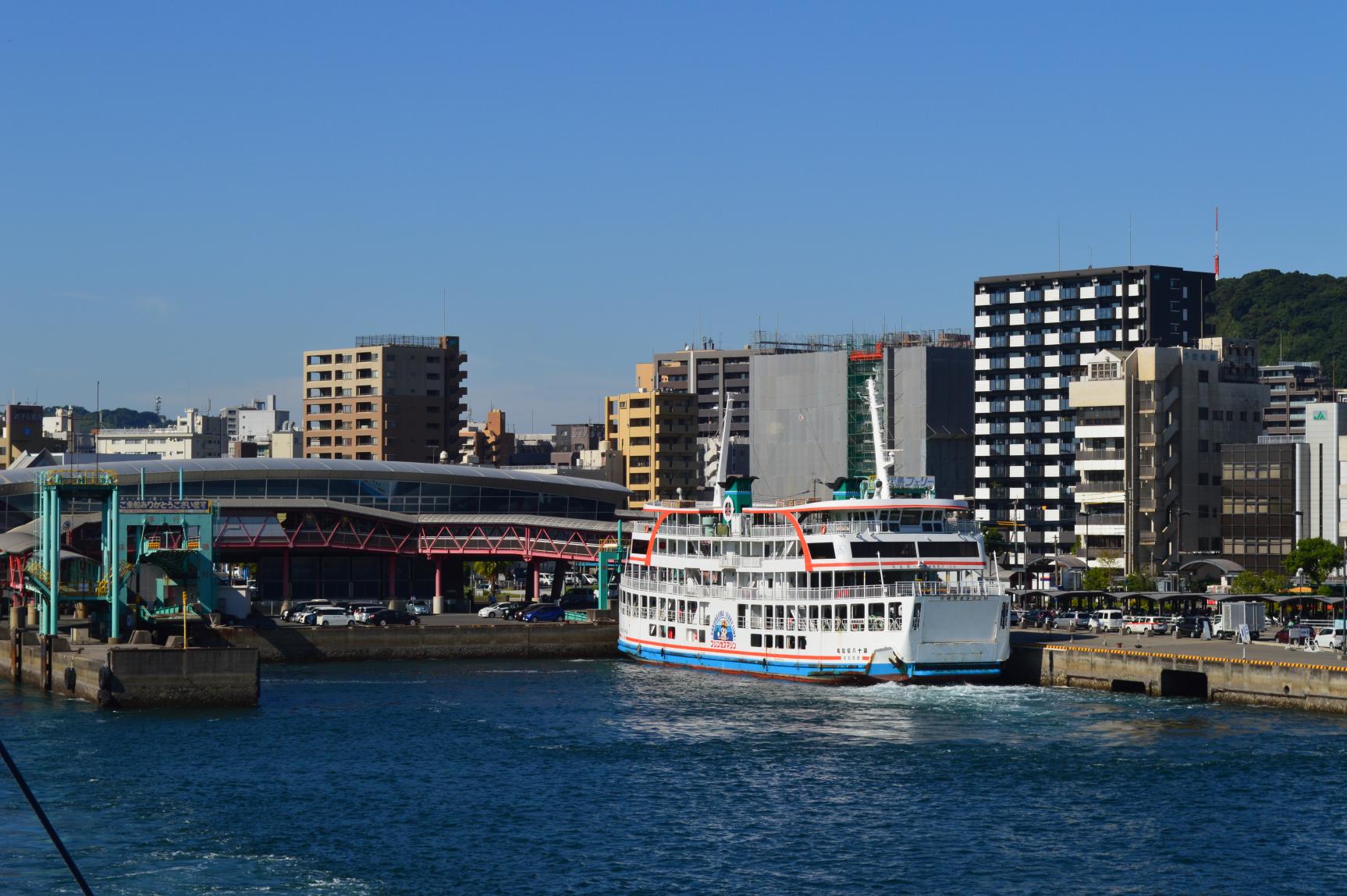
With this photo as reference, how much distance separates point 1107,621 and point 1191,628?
692 cm

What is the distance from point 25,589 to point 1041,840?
7218 cm

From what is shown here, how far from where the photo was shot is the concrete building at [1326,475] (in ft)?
449

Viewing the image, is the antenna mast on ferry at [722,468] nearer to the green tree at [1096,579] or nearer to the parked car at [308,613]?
the parked car at [308,613]

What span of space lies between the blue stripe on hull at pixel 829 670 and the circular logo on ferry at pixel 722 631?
0.66m

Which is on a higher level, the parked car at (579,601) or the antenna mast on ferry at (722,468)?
the antenna mast on ferry at (722,468)

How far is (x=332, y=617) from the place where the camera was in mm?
108875

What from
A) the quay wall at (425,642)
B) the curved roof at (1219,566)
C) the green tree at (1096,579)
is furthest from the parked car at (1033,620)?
the quay wall at (425,642)

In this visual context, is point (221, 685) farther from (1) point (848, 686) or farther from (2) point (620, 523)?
(2) point (620, 523)

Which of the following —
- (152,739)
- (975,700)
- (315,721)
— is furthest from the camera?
(975,700)

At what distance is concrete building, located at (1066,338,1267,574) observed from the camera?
14325 cm

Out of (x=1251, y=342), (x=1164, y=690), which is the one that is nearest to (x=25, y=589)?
(x=1164, y=690)

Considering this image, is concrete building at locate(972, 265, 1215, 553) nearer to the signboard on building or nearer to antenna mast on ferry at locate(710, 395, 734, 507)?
antenna mast on ferry at locate(710, 395, 734, 507)

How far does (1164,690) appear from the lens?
80.6 m

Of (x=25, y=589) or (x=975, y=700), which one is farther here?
(x=25, y=589)
